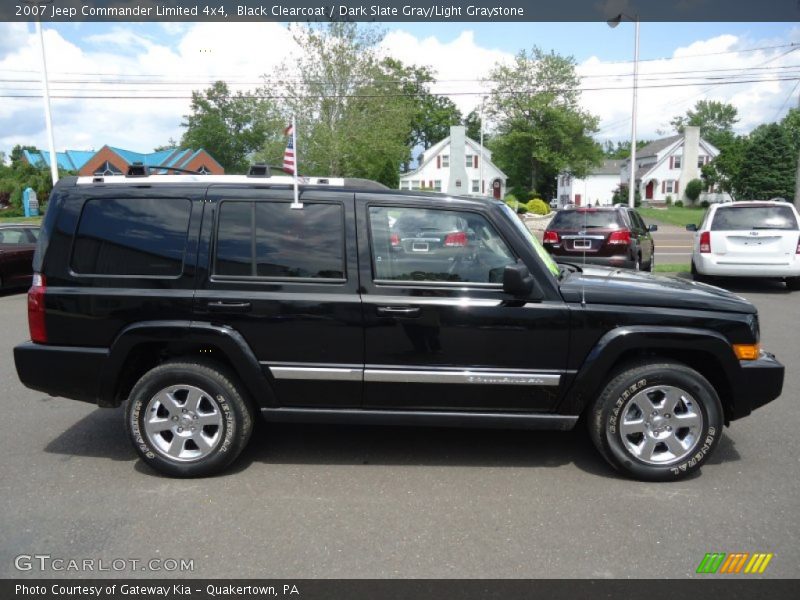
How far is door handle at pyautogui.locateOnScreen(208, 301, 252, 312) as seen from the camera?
389 centimetres

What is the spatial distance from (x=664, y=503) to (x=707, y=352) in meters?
1.01

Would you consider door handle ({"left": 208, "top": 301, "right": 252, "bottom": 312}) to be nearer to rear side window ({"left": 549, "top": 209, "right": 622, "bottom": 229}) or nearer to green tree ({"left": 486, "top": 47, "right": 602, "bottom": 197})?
rear side window ({"left": 549, "top": 209, "right": 622, "bottom": 229})

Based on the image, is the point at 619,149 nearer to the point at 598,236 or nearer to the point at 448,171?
the point at 448,171

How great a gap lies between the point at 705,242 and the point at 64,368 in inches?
438

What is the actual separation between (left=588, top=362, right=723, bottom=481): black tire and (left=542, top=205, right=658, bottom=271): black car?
6.81m

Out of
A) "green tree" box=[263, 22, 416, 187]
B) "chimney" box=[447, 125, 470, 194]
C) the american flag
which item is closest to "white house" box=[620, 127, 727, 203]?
"chimney" box=[447, 125, 470, 194]

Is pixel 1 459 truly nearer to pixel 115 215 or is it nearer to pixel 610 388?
pixel 115 215

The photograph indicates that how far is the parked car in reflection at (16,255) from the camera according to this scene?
12.8m

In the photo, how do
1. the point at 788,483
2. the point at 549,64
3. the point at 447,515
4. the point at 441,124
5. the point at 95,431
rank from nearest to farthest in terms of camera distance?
the point at 447,515
the point at 788,483
the point at 95,431
the point at 549,64
the point at 441,124

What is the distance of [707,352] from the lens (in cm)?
389

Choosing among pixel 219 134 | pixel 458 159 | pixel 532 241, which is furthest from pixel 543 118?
pixel 532 241

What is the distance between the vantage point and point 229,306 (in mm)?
3898

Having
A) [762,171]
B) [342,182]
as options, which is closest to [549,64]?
[762,171]

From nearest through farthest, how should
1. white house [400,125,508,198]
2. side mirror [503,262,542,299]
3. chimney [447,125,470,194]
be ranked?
side mirror [503,262,542,299] → chimney [447,125,470,194] → white house [400,125,508,198]
